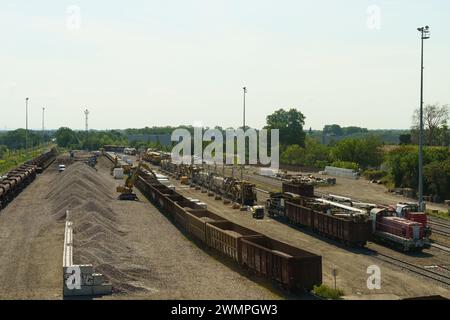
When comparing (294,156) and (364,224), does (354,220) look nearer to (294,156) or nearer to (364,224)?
(364,224)

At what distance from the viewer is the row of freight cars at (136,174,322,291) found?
2572cm

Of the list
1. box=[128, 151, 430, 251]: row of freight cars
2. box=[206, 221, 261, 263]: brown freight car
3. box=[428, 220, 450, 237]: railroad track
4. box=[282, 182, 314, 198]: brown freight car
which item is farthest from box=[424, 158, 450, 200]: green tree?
box=[206, 221, 261, 263]: brown freight car

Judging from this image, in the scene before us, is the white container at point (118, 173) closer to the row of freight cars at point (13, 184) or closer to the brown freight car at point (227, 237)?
the row of freight cars at point (13, 184)

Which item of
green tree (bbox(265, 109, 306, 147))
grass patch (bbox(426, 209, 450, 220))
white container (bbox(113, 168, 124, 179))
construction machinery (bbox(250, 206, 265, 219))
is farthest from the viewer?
green tree (bbox(265, 109, 306, 147))

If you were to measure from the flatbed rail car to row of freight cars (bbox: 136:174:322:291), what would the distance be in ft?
25.2

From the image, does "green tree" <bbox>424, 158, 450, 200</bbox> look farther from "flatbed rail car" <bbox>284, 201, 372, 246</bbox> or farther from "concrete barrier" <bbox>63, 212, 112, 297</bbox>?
"concrete barrier" <bbox>63, 212, 112, 297</bbox>

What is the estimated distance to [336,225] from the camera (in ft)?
130

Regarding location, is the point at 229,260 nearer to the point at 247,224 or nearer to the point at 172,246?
the point at 172,246

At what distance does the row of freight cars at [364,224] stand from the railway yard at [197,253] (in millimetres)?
169

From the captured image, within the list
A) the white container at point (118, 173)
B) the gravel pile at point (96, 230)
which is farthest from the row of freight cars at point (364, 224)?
the white container at point (118, 173)

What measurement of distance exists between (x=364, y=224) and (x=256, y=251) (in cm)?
1221

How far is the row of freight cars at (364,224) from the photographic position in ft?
121

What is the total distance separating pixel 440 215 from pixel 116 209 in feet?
102
